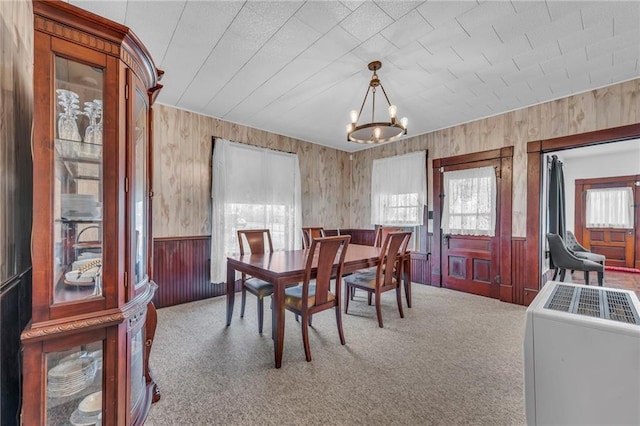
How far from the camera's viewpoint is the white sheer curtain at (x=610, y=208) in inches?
220

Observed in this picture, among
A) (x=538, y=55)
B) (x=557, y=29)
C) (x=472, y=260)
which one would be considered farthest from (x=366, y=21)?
(x=472, y=260)

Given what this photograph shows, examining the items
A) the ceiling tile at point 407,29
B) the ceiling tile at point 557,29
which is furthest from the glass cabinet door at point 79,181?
the ceiling tile at point 557,29

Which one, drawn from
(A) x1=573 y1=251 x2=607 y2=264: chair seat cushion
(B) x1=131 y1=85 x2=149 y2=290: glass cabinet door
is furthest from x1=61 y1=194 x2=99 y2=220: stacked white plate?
(A) x1=573 y1=251 x2=607 y2=264: chair seat cushion

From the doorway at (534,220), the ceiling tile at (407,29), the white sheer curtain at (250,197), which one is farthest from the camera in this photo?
the white sheer curtain at (250,197)

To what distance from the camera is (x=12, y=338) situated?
1.17 metres

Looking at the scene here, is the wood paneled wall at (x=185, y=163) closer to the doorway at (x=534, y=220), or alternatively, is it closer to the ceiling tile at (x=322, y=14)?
the ceiling tile at (x=322, y=14)

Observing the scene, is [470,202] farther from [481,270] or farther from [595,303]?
[595,303]

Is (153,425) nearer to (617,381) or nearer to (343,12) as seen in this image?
(617,381)

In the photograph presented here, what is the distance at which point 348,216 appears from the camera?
5871 mm

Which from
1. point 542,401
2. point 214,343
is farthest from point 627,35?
point 214,343

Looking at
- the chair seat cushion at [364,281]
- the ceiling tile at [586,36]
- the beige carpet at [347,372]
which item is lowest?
the beige carpet at [347,372]

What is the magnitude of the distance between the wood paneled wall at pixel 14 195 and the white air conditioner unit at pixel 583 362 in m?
2.12

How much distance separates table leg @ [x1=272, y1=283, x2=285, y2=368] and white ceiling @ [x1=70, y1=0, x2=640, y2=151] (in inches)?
77.9

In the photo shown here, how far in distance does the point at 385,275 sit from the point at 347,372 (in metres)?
1.20
